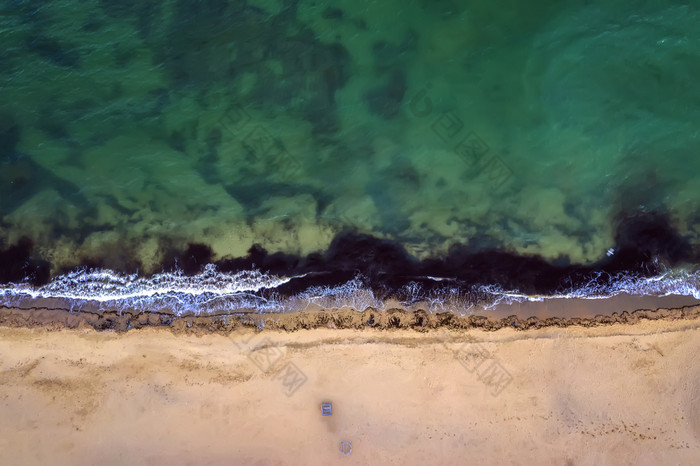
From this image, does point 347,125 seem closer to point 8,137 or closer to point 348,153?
point 348,153

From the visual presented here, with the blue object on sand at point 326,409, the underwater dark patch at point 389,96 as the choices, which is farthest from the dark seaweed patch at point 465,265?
the underwater dark patch at point 389,96

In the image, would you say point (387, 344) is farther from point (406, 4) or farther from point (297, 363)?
point (406, 4)

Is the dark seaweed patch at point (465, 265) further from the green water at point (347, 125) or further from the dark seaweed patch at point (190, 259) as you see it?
the green water at point (347, 125)

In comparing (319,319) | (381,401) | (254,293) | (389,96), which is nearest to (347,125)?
(389,96)

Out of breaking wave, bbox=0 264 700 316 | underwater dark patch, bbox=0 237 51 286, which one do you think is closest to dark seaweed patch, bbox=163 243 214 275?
breaking wave, bbox=0 264 700 316

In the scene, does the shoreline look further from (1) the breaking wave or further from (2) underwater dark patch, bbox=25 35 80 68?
(2) underwater dark patch, bbox=25 35 80 68

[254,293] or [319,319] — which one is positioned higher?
[254,293]

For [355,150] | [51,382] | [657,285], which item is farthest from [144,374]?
[657,285]
